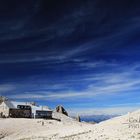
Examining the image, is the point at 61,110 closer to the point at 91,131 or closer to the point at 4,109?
the point at 4,109

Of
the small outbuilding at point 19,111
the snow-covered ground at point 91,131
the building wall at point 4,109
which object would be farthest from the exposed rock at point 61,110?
the snow-covered ground at point 91,131

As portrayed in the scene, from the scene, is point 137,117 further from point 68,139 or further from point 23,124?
point 23,124

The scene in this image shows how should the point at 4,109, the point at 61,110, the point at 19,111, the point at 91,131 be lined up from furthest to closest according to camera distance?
the point at 61,110
the point at 4,109
the point at 19,111
the point at 91,131

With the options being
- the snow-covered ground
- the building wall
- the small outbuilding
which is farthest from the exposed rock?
the snow-covered ground

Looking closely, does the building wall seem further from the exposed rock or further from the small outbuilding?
the exposed rock

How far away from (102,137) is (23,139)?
17611mm

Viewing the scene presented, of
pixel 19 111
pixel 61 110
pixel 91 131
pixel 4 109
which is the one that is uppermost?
pixel 61 110

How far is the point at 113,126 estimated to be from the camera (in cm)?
4631

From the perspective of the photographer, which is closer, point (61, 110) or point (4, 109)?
point (4, 109)

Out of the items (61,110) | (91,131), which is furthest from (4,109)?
(91,131)

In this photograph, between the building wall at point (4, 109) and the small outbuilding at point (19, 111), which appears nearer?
the small outbuilding at point (19, 111)

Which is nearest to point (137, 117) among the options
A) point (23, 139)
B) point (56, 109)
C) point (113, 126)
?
point (113, 126)

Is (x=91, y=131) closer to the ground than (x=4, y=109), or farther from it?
closer to the ground

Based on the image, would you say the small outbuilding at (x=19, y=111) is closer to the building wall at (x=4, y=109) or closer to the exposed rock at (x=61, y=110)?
the building wall at (x=4, y=109)
